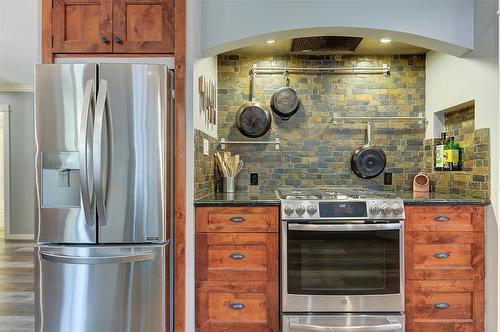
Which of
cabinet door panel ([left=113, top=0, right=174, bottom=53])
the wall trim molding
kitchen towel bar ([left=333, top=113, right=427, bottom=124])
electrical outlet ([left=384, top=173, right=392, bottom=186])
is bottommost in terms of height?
electrical outlet ([left=384, top=173, right=392, bottom=186])

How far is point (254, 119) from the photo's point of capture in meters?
3.00

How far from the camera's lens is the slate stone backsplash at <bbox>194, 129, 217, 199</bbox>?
7.47 ft

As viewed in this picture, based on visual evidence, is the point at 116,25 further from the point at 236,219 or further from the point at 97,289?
the point at 97,289

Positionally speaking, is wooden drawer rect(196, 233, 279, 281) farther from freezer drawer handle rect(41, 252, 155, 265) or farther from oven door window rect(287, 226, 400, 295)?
freezer drawer handle rect(41, 252, 155, 265)

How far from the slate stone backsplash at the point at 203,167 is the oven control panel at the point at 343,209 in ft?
1.94

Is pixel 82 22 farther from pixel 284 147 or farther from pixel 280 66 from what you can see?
pixel 284 147

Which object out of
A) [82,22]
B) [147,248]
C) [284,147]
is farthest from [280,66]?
[147,248]

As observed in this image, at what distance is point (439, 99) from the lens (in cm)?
280

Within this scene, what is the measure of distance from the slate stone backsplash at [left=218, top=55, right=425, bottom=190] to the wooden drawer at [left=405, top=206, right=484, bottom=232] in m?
0.85

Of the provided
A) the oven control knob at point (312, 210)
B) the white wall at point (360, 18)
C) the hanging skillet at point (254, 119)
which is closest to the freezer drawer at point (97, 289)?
the oven control knob at point (312, 210)

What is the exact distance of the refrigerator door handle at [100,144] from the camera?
180cm

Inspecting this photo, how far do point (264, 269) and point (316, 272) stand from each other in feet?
1.09

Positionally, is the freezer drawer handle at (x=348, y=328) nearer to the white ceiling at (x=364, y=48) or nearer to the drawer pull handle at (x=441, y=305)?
the drawer pull handle at (x=441, y=305)

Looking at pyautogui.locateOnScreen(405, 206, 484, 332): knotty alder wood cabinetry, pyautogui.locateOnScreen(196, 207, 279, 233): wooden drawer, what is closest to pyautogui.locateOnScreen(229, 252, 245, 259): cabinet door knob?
pyautogui.locateOnScreen(196, 207, 279, 233): wooden drawer
